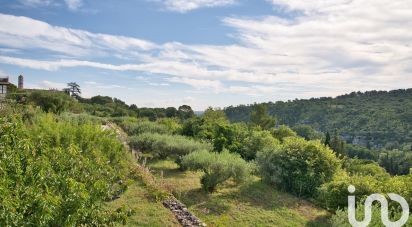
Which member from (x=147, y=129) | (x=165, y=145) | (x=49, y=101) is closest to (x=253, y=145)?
(x=165, y=145)

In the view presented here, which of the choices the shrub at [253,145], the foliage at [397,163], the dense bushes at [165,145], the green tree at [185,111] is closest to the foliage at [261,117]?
the green tree at [185,111]

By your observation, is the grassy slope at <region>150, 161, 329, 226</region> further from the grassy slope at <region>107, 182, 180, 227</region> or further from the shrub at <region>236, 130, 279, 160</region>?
the shrub at <region>236, 130, 279, 160</region>

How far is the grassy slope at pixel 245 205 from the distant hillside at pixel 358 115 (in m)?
107

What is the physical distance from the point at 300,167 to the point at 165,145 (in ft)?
Result: 24.5

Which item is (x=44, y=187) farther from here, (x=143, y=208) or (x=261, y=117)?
(x=261, y=117)

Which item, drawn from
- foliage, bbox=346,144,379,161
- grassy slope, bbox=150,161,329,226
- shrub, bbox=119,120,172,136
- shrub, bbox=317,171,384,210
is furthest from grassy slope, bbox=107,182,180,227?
foliage, bbox=346,144,379,161

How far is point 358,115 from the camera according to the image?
138500 millimetres

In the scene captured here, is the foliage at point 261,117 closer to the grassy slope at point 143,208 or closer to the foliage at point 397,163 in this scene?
the grassy slope at point 143,208

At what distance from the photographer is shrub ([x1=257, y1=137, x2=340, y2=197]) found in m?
17.4

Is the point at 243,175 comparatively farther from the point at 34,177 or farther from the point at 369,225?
the point at 34,177

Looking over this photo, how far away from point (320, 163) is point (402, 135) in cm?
11627

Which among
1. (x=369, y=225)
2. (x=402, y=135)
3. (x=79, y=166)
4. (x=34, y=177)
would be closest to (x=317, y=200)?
(x=369, y=225)

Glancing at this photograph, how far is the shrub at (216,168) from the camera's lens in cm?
1573

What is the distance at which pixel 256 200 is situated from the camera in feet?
51.1
